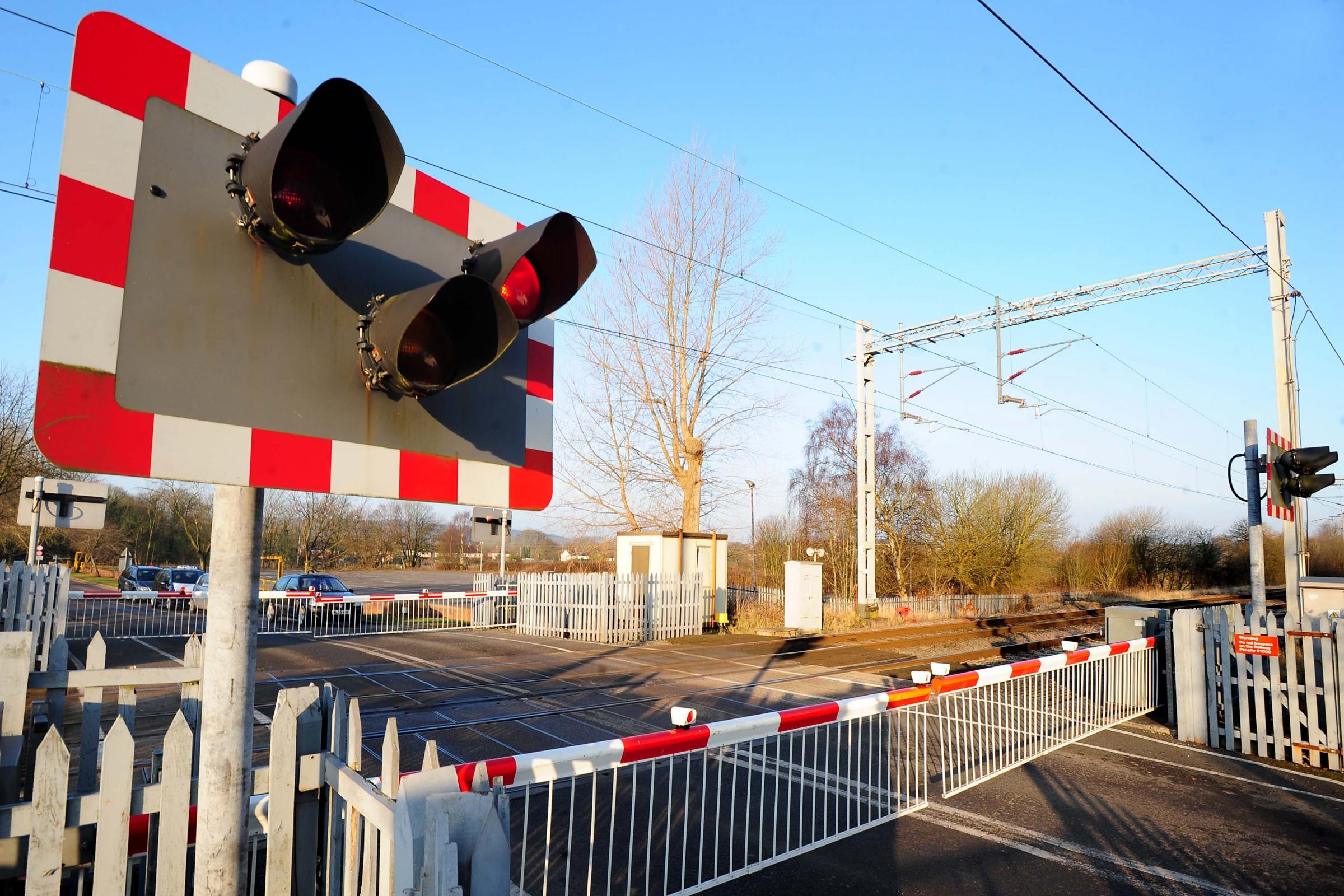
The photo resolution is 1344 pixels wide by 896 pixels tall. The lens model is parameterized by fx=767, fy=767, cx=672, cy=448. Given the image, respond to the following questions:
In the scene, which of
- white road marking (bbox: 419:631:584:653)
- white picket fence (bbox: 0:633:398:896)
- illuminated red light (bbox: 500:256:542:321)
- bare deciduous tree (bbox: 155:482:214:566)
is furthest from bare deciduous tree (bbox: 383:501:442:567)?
illuminated red light (bbox: 500:256:542:321)

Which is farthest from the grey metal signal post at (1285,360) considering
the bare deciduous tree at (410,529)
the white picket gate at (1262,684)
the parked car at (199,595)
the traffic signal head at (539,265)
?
the bare deciduous tree at (410,529)

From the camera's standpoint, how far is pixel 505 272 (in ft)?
7.57

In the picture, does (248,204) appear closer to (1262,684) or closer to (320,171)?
(320,171)

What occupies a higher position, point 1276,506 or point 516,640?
point 1276,506

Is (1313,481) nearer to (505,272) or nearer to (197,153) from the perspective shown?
(505,272)

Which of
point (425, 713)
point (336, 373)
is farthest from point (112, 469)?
point (425, 713)

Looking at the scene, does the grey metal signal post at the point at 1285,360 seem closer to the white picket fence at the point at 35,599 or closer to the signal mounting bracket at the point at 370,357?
the signal mounting bracket at the point at 370,357

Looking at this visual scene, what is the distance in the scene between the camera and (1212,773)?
690 centimetres

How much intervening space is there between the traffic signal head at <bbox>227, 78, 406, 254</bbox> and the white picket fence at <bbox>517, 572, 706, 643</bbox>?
51.4ft

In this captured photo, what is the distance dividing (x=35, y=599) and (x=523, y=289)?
13218 millimetres

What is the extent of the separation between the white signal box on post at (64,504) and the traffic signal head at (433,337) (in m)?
13.6

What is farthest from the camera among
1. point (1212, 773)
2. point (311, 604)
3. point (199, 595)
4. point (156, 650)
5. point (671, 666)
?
point (199, 595)

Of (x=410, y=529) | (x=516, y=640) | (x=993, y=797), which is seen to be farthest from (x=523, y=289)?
(x=410, y=529)

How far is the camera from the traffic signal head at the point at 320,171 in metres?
1.73
